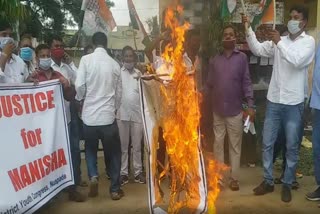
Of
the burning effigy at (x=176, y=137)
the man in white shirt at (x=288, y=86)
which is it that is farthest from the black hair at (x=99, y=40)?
the man in white shirt at (x=288, y=86)

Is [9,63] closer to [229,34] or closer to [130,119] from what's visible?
[130,119]

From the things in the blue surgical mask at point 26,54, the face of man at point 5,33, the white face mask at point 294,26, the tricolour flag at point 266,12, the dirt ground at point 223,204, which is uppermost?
the tricolour flag at point 266,12

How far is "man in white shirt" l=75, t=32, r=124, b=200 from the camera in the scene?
5.83 meters

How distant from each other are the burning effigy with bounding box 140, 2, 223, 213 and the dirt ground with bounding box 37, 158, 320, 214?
1.96ft

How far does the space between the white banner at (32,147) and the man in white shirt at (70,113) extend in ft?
1.55

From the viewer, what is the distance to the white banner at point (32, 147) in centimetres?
465

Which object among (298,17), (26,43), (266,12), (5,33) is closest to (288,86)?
(298,17)

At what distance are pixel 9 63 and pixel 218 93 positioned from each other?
2.76m

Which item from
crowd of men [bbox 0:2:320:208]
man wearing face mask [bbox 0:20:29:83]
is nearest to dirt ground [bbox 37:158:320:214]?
crowd of men [bbox 0:2:320:208]

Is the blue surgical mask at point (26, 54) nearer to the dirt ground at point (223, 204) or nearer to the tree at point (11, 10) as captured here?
the dirt ground at point (223, 204)

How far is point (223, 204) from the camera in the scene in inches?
228

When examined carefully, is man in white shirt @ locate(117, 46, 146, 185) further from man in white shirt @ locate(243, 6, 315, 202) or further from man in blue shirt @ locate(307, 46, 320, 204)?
man in blue shirt @ locate(307, 46, 320, 204)

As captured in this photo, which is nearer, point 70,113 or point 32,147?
point 32,147

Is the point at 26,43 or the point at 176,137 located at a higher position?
the point at 26,43
